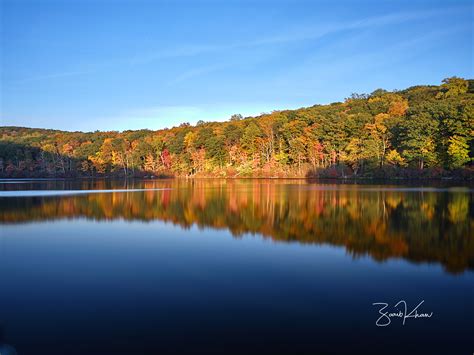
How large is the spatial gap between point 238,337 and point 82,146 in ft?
294

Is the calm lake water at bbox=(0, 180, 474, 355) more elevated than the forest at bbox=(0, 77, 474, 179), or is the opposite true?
the forest at bbox=(0, 77, 474, 179)

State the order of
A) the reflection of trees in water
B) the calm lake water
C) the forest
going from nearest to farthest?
the calm lake water, the reflection of trees in water, the forest

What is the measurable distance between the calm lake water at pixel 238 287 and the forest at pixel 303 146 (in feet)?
106

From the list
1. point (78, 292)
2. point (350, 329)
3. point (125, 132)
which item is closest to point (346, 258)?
point (350, 329)

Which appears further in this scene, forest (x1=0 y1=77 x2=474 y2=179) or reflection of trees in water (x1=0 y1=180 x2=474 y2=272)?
forest (x1=0 y1=77 x2=474 y2=179)

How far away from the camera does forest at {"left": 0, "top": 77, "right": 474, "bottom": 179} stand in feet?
140

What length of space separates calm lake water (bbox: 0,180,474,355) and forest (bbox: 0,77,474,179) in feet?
106

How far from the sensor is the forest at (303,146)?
42750mm

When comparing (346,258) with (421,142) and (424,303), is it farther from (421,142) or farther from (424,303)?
(421,142)

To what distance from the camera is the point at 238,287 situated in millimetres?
6555

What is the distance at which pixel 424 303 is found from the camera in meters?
5.68
